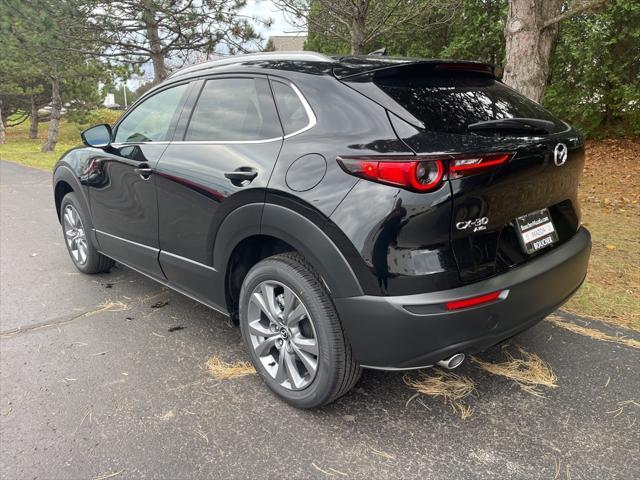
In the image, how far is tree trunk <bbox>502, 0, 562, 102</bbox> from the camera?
4891mm

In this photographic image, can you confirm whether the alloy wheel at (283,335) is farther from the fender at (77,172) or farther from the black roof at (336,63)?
the fender at (77,172)

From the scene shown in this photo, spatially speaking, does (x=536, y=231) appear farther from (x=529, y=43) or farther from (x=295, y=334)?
(x=529, y=43)

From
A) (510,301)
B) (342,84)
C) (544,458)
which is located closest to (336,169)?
(342,84)

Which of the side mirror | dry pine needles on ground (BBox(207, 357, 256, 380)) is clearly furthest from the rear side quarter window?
the side mirror

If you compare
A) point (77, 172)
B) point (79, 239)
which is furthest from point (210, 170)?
point (79, 239)

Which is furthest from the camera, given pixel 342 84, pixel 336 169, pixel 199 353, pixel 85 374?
pixel 199 353

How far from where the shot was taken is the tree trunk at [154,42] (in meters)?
12.3

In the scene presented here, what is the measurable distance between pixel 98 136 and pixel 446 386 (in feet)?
10.7

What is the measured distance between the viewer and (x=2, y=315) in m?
3.81

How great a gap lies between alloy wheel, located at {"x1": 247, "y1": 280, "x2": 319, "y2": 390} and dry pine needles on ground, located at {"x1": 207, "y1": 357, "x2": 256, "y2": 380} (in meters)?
0.29

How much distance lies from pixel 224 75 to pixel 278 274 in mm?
1367

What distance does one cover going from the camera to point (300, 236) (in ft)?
7.66

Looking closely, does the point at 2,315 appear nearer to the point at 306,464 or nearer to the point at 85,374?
the point at 85,374

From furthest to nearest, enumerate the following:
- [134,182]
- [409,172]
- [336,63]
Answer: [134,182] < [336,63] < [409,172]
